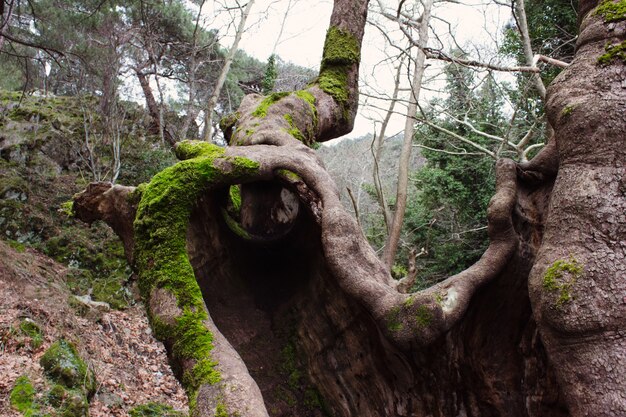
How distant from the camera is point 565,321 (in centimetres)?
186

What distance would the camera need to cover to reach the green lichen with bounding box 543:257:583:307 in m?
1.88

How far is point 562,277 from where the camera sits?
192 cm

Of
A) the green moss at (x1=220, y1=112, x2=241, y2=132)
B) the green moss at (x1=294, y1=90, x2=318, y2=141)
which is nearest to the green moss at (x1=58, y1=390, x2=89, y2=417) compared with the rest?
the green moss at (x1=220, y1=112, x2=241, y2=132)

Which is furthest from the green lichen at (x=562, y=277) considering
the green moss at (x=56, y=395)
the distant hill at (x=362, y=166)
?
the distant hill at (x=362, y=166)

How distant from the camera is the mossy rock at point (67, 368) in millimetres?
5121

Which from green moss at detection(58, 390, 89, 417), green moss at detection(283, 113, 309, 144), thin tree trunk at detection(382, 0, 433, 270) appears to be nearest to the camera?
green moss at detection(283, 113, 309, 144)

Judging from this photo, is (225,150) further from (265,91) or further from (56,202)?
(265,91)

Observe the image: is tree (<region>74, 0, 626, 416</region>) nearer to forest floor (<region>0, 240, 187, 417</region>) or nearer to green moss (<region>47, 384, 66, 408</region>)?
green moss (<region>47, 384, 66, 408</region>)

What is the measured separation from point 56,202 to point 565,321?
37.8ft

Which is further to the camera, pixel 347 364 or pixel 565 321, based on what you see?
pixel 347 364

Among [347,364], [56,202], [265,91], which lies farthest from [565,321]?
[265,91]

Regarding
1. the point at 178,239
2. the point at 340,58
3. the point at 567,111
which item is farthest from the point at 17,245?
the point at 567,111

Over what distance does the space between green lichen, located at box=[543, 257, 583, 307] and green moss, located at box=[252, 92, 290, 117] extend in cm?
283

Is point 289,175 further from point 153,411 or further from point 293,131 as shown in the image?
point 153,411
